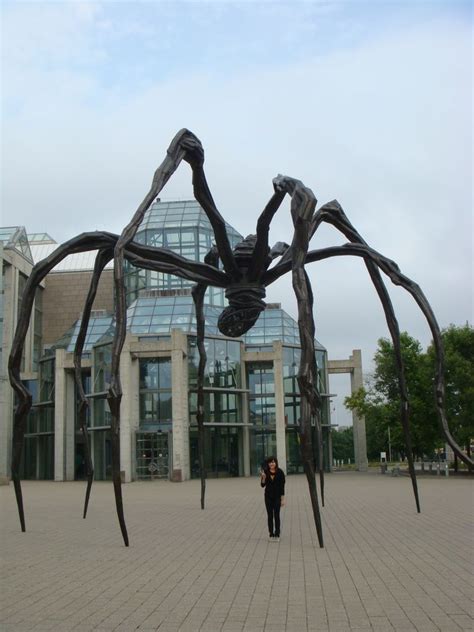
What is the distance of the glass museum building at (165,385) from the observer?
31.4 m

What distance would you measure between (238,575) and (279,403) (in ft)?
91.8

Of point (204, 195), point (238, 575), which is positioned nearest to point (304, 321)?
point (204, 195)

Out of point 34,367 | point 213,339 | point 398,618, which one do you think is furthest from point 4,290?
point 398,618

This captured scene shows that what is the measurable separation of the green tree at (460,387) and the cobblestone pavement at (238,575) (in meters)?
16.1

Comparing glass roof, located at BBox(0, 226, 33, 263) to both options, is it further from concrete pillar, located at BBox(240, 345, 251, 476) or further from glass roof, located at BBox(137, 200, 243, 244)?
concrete pillar, located at BBox(240, 345, 251, 476)

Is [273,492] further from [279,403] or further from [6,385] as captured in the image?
[6,385]

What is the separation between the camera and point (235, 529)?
10820mm

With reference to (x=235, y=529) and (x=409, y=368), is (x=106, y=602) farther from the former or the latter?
(x=409, y=368)

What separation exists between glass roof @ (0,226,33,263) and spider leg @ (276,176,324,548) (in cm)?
3390

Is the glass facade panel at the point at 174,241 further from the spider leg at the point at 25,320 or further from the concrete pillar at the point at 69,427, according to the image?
the spider leg at the point at 25,320

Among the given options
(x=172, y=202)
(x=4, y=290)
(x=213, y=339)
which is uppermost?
(x=172, y=202)

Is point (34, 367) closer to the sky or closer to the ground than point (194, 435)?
closer to the sky

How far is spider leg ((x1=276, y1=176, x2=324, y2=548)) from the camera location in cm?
585

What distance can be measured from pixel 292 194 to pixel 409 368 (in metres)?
26.8
